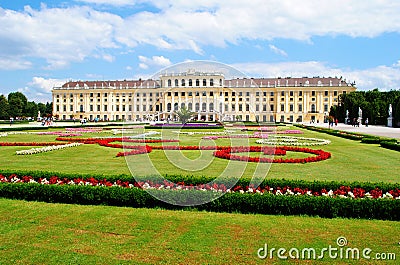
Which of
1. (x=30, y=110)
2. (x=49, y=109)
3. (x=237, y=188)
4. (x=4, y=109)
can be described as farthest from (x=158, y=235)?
(x=49, y=109)

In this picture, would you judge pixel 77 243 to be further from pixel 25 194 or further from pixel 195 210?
pixel 25 194

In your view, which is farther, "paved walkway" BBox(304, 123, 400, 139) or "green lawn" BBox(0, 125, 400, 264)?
"paved walkway" BBox(304, 123, 400, 139)

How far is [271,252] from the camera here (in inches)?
186

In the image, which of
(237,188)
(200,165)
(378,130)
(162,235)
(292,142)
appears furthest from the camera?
(378,130)

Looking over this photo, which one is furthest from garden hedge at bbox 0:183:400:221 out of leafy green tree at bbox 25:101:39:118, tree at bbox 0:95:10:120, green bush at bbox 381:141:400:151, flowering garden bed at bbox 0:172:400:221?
leafy green tree at bbox 25:101:39:118

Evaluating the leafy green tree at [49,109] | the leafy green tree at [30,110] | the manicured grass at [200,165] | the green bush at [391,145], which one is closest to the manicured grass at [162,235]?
the manicured grass at [200,165]

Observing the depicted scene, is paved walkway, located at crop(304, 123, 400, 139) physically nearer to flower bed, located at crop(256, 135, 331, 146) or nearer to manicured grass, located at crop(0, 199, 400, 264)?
flower bed, located at crop(256, 135, 331, 146)

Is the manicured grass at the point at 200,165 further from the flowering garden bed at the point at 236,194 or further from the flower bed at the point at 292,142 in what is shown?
the flower bed at the point at 292,142

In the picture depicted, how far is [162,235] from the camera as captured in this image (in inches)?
208

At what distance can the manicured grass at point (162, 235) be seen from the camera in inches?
181

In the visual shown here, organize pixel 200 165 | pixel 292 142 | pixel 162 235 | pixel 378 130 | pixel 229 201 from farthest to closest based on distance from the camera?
pixel 378 130, pixel 292 142, pixel 200 165, pixel 229 201, pixel 162 235

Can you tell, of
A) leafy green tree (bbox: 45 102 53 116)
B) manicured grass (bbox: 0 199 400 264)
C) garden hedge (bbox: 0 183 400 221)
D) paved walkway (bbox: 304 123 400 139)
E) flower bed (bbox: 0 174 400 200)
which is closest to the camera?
manicured grass (bbox: 0 199 400 264)

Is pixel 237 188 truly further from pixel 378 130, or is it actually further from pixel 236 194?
pixel 378 130

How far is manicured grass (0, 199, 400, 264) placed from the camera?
181 inches
